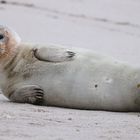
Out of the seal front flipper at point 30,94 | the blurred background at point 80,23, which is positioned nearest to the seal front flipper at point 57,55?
the seal front flipper at point 30,94

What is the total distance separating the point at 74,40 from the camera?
33.0 ft

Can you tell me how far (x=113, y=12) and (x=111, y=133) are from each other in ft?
27.4

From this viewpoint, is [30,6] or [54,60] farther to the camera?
[30,6]

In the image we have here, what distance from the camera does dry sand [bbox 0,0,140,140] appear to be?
429 cm

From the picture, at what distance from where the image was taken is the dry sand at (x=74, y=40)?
14.1 feet

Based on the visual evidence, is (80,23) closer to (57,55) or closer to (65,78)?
(57,55)

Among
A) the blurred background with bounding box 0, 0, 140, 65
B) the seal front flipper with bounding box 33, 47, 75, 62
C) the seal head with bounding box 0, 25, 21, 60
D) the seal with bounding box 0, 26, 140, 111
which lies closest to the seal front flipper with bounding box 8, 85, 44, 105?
the seal with bounding box 0, 26, 140, 111

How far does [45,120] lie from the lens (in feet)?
15.2

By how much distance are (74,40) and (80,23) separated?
128 cm

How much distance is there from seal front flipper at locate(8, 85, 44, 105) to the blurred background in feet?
10.6

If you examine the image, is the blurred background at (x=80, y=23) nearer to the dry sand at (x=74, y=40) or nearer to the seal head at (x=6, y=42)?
the dry sand at (x=74, y=40)

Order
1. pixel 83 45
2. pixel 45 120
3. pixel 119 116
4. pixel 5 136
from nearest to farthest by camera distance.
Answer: pixel 5 136 → pixel 45 120 → pixel 119 116 → pixel 83 45

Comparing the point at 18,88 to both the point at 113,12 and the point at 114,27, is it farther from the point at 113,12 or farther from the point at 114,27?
the point at 113,12

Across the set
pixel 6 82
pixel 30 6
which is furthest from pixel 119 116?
pixel 30 6
